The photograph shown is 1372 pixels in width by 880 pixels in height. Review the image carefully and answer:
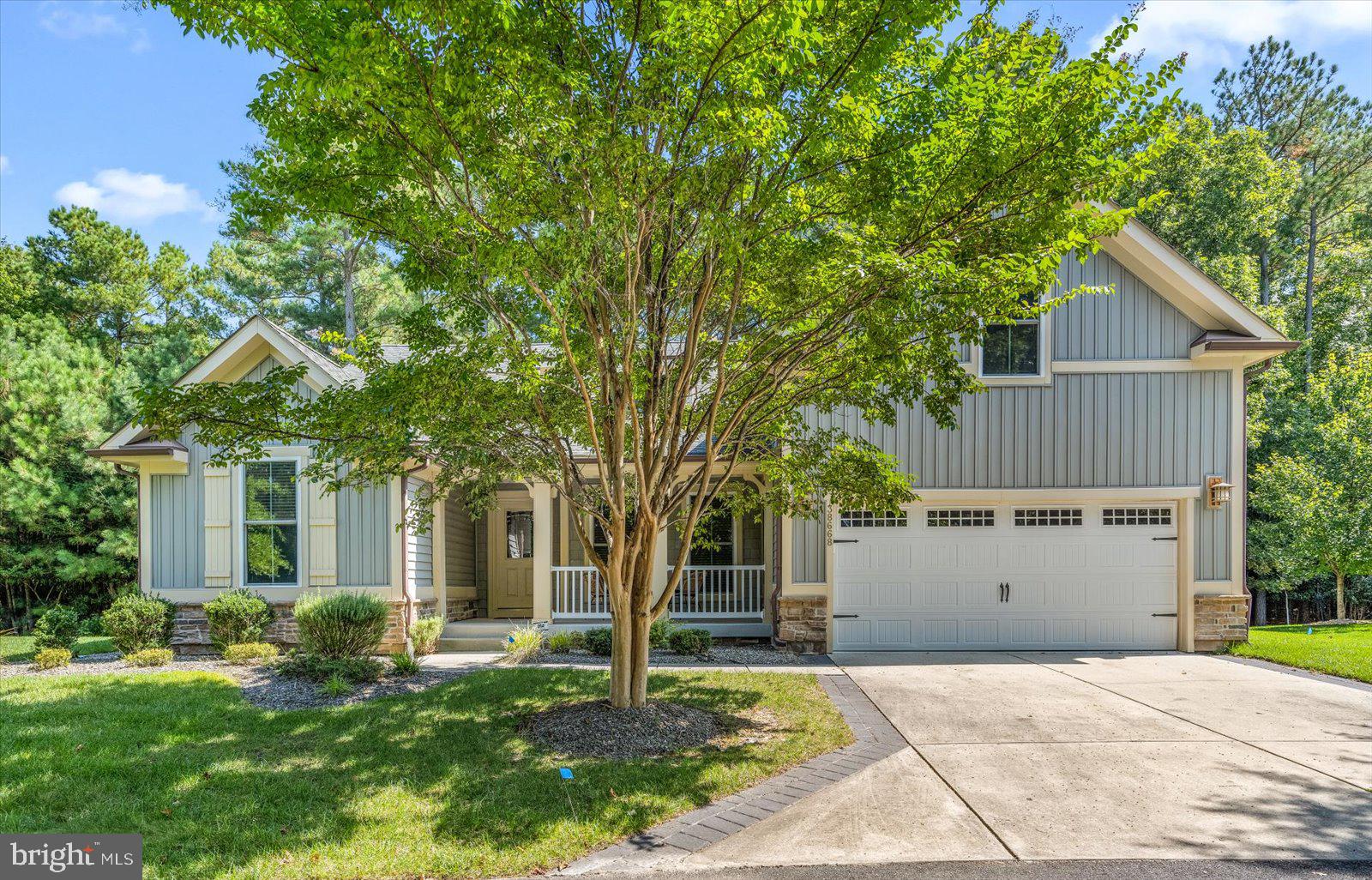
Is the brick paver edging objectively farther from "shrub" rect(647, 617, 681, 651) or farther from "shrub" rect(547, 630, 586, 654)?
"shrub" rect(547, 630, 586, 654)

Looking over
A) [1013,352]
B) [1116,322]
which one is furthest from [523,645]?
[1116,322]

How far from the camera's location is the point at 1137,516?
11.4 meters

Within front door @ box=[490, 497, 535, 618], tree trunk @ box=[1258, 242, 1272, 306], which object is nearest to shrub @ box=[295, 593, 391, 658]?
front door @ box=[490, 497, 535, 618]

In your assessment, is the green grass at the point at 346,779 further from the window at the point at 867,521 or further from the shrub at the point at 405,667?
the window at the point at 867,521

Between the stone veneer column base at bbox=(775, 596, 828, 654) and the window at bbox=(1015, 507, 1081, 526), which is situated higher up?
the window at bbox=(1015, 507, 1081, 526)

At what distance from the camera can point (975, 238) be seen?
633 cm

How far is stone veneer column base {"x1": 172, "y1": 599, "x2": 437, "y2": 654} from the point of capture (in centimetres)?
1118

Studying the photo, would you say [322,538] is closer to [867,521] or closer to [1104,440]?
[867,521]

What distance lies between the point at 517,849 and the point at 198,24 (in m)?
5.07

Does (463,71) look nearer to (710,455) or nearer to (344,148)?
(344,148)

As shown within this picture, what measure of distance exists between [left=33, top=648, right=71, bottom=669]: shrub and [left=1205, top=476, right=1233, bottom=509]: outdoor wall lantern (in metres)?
14.8

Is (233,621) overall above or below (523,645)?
above

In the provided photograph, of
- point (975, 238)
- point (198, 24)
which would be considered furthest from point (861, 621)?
Answer: point (198, 24)

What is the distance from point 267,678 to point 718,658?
533 cm
